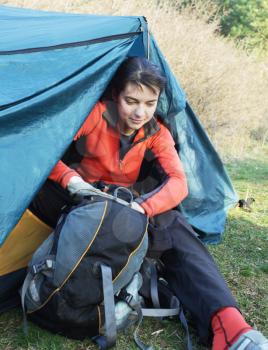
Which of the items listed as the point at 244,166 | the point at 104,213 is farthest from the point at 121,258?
the point at 244,166

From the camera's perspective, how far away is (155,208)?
2062 mm

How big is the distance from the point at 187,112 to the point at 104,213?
1.33 m

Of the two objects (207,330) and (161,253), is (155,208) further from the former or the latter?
(207,330)

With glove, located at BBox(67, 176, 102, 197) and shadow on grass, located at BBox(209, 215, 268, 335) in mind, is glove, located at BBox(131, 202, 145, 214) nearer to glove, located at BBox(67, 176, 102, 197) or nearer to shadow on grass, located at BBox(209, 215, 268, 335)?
glove, located at BBox(67, 176, 102, 197)

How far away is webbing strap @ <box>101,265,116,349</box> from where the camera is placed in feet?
5.49

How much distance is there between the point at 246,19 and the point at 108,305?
61.5 ft

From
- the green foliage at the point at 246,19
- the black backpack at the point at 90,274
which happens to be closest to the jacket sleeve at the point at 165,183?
the black backpack at the point at 90,274

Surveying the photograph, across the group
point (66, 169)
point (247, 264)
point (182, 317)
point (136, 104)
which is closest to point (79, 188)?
point (66, 169)

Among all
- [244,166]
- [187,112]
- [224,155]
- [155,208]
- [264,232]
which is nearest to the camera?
[155,208]

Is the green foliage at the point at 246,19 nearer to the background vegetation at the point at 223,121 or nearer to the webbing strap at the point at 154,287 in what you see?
the background vegetation at the point at 223,121

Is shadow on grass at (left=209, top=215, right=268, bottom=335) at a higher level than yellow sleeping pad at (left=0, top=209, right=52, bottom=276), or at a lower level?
lower

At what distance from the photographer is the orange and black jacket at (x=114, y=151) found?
2.28m

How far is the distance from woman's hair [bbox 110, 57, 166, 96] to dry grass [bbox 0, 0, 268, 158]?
16.0 feet

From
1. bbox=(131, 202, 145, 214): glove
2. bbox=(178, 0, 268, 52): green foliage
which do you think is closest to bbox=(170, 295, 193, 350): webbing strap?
bbox=(131, 202, 145, 214): glove
